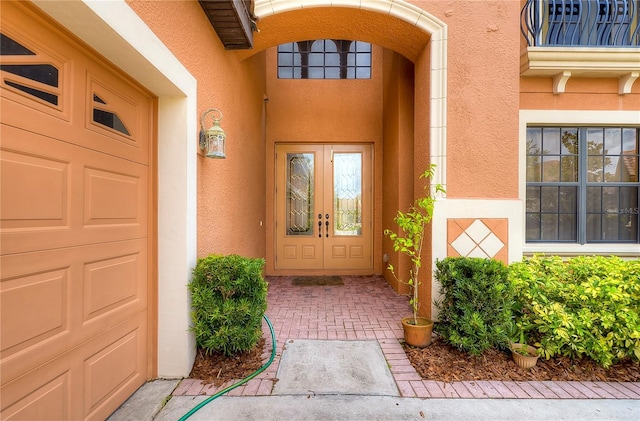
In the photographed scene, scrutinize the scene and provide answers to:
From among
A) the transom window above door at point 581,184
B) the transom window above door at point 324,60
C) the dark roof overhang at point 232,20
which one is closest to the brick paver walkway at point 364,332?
the transom window above door at point 581,184

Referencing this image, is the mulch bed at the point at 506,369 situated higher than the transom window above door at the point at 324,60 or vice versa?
the transom window above door at the point at 324,60

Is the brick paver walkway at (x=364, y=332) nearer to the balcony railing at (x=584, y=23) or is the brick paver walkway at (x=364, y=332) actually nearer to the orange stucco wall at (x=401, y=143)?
the orange stucco wall at (x=401, y=143)

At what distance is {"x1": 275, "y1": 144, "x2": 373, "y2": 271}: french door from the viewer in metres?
6.18

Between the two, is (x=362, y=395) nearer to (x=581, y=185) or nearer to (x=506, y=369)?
(x=506, y=369)

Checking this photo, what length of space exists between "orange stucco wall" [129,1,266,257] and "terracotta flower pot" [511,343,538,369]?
3149 mm

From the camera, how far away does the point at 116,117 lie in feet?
6.77

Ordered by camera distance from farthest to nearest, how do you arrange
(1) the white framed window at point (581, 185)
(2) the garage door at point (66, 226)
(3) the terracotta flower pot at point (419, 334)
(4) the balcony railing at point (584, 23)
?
(1) the white framed window at point (581, 185)
(4) the balcony railing at point (584, 23)
(3) the terracotta flower pot at point (419, 334)
(2) the garage door at point (66, 226)

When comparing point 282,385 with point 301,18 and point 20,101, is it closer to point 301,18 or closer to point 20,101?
point 20,101

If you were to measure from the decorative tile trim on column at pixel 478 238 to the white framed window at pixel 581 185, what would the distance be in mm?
1278

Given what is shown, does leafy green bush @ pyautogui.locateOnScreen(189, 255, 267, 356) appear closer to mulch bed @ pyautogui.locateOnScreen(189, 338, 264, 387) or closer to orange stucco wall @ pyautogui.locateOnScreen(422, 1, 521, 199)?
mulch bed @ pyautogui.locateOnScreen(189, 338, 264, 387)

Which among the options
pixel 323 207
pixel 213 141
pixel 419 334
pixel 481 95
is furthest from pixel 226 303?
pixel 323 207

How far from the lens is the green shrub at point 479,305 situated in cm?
262

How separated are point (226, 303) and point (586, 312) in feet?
10.6

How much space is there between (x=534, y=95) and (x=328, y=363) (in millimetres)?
4611
